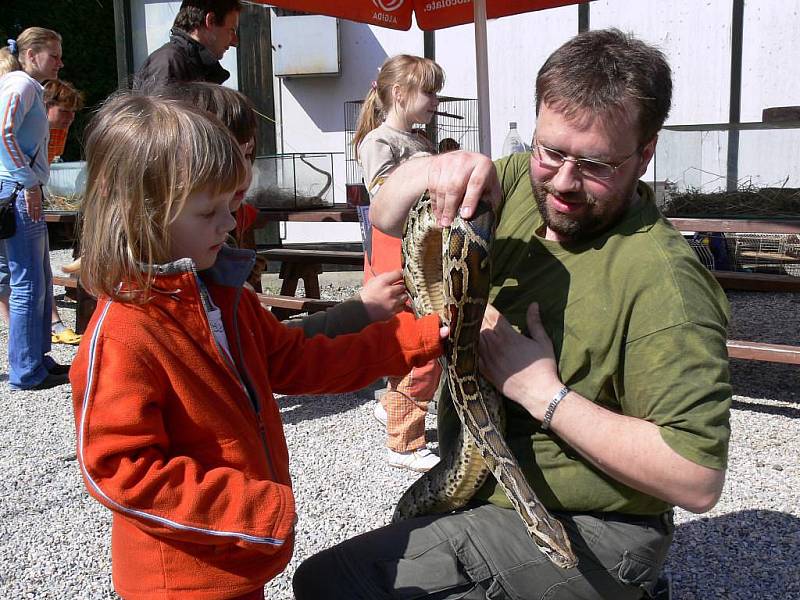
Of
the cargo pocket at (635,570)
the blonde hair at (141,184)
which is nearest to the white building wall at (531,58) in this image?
the cargo pocket at (635,570)

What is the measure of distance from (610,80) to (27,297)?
557 cm

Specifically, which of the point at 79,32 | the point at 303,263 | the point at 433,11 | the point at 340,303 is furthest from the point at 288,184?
the point at 79,32

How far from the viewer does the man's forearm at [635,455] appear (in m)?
1.95

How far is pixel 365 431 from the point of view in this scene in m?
5.61

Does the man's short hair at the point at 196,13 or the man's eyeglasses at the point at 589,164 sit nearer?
the man's eyeglasses at the point at 589,164

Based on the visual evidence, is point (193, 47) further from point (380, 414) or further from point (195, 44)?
point (380, 414)

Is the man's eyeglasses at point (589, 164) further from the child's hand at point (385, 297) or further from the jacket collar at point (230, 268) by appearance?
the jacket collar at point (230, 268)

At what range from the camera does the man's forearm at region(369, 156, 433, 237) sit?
255cm

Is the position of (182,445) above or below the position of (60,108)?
below

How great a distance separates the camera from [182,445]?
1958 millimetres

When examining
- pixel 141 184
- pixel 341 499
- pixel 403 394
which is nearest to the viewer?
pixel 141 184

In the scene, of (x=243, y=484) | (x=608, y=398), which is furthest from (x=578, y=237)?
(x=243, y=484)

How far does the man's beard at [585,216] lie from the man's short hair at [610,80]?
194 mm

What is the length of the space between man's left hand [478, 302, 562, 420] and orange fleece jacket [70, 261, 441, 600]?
2.13ft
